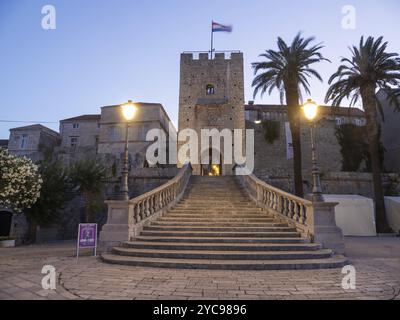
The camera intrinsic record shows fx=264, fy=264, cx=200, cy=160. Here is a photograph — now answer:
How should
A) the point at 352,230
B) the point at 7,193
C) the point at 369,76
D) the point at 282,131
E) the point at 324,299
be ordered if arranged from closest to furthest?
the point at 324,299 < the point at 7,193 < the point at 352,230 < the point at 369,76 < the point at 282,131

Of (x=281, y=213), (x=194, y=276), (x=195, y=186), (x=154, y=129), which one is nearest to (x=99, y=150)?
(x=154, y=129)

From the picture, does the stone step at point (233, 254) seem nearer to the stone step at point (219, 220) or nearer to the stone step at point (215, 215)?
the stone step at point (219, 220)

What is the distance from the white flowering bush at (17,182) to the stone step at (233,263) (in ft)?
27.4

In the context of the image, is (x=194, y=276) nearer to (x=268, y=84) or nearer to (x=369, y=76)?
(x=268, y=84)

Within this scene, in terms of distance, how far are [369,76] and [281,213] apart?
13.0 metres

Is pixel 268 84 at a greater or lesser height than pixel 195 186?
greater

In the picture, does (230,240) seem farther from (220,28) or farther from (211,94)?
(220,28)

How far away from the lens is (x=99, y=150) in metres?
32.2

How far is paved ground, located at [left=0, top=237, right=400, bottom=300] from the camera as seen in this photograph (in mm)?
4043

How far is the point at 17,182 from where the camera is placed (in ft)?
39.4

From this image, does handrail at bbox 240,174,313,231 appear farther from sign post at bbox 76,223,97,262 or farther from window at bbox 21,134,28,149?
window at bbox 21,134,28,149

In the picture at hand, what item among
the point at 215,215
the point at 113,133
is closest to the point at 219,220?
the point at 215,215

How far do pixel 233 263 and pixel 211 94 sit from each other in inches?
884
